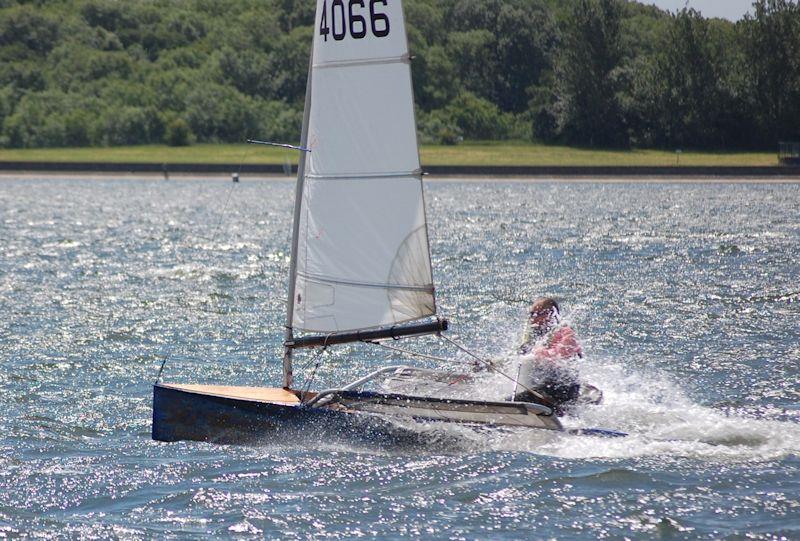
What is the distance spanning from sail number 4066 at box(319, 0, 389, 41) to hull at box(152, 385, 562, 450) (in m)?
3.99

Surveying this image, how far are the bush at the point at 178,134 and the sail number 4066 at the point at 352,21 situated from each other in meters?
90.9

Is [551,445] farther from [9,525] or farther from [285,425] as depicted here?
[9,525]

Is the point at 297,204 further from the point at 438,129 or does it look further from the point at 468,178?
the point at 438,129

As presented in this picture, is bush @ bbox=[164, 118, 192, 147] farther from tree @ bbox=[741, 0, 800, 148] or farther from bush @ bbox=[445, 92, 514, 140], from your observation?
tree @ bbox=[741, 0, 800, 148]

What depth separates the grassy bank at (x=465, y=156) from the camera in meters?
90.2

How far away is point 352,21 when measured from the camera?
14.5 metres

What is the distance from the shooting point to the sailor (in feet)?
48.1

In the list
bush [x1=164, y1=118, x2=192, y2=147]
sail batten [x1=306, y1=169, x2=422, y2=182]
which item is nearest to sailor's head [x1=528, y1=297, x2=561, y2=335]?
sail batten [x1=306, y1=169, x2=422, y2=182]

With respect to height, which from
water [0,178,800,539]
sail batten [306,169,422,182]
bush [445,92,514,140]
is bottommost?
water [0,178,800,539]

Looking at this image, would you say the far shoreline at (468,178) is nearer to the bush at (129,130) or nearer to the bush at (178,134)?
the bush at (178,134)

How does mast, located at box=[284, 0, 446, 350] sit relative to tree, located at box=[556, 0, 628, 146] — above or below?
below

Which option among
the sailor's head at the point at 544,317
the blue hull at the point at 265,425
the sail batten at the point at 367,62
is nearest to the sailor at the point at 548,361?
the sailor's head at the point at 544,317

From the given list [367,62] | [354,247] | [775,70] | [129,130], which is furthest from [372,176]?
[129,130]

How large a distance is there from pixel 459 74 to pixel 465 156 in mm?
22308
